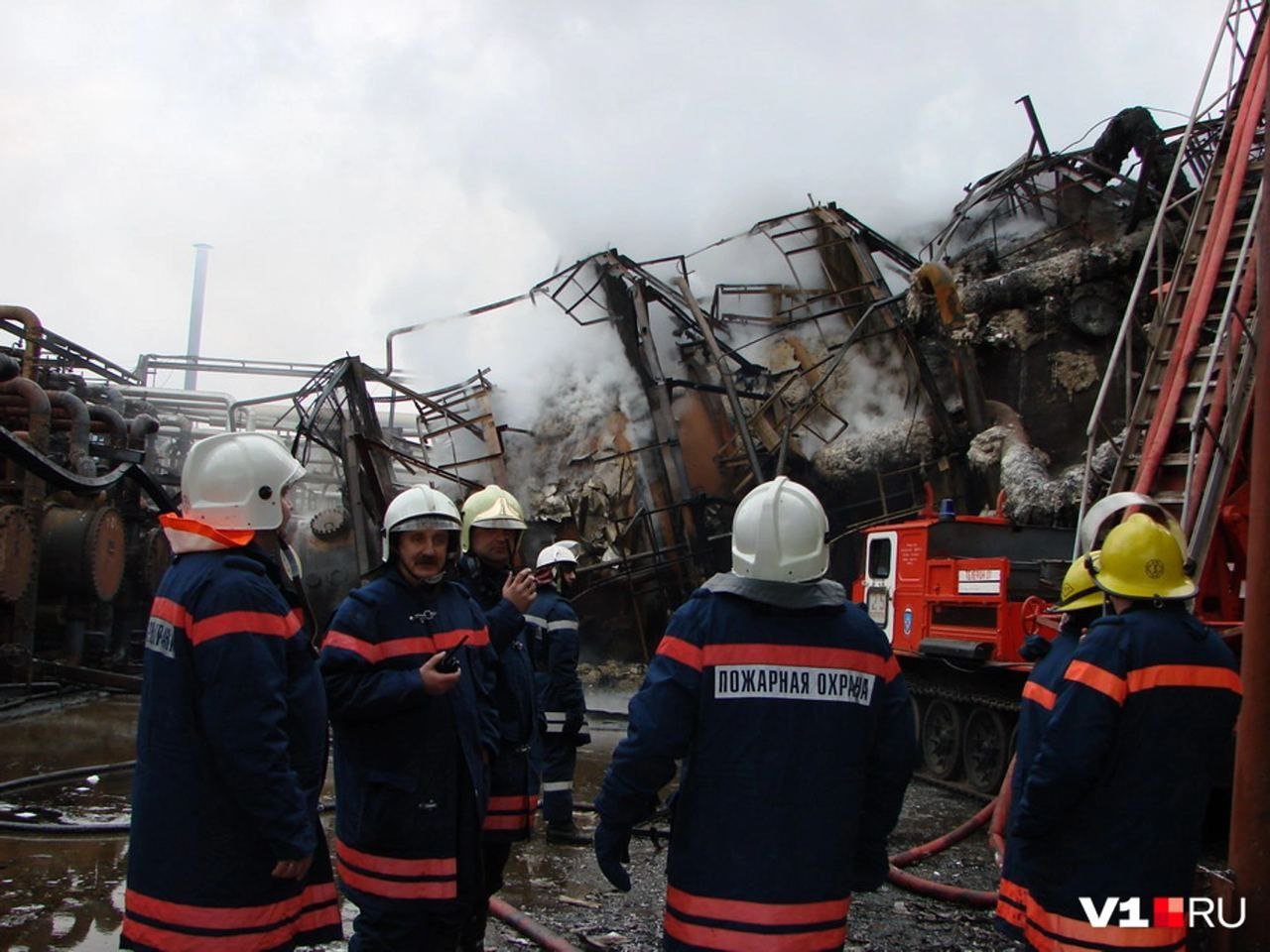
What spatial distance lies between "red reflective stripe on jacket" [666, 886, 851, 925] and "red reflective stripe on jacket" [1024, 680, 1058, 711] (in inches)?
43.1

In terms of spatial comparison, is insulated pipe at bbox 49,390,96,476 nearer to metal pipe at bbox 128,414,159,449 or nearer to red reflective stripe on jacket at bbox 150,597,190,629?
metal pipe at bbox 128,414,159,449

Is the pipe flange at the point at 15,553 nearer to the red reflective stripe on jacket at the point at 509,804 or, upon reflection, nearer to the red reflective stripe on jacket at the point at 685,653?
the red reflective stripe on jacket at the point at 509,804

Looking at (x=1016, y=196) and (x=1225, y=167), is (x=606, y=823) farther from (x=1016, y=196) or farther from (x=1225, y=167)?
(x=1016, y=196)

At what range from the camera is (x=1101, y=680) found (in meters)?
2.99

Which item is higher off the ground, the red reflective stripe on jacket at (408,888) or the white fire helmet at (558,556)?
the white fire helmet at (558,556)

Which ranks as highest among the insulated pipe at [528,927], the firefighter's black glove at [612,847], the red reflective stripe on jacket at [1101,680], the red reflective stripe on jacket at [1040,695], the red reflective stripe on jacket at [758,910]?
the red reflective stripe on jacket at [1101,680]

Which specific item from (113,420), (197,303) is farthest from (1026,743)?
(197,303)

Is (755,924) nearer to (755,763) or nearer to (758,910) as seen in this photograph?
(758,910)

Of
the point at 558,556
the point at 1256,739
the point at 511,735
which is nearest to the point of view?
the point at 1256,739

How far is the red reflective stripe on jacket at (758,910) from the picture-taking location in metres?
2.65

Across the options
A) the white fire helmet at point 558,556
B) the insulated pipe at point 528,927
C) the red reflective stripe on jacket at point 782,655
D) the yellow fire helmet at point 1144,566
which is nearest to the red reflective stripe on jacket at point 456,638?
the red reflective stripe on jacket at point 782,655

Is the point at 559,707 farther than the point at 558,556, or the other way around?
the point at 558,556

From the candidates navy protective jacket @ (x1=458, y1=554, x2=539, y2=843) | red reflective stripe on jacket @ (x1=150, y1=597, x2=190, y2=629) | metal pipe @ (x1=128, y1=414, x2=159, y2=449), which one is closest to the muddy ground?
navy protective jacket @ (x1=458, y1=554, x2=539, y2=843)

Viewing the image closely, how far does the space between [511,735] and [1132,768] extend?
2.23 meters
